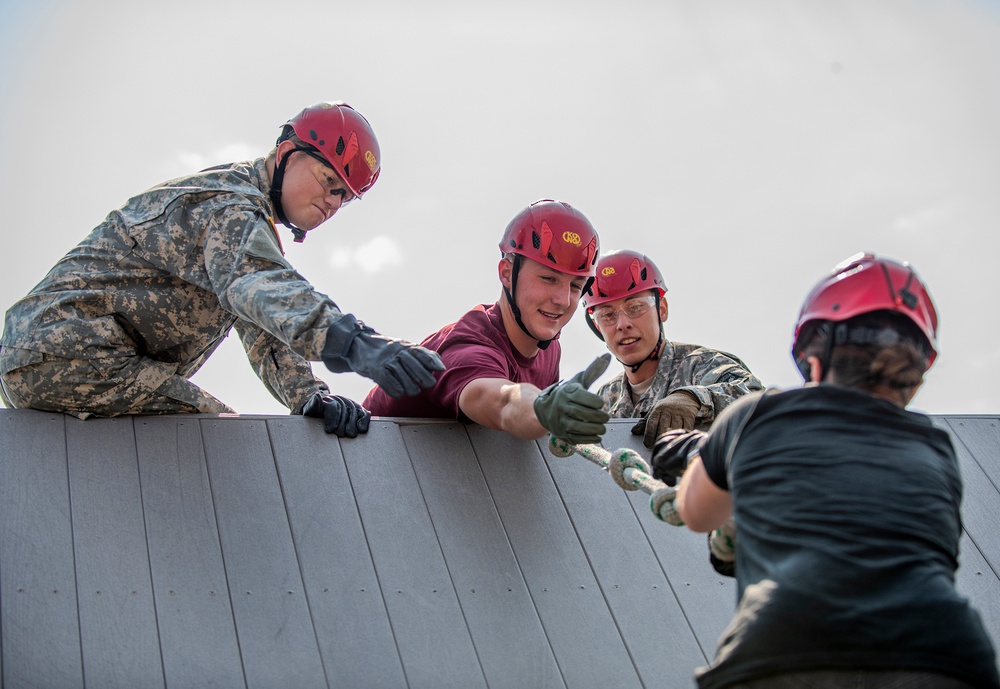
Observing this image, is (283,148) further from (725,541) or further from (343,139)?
(725,541)

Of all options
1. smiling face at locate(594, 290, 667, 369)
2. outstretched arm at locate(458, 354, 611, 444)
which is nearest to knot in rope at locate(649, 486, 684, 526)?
outstretched arm at locate(458, 354, 611, 444)

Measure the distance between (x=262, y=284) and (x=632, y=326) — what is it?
7.29 feet

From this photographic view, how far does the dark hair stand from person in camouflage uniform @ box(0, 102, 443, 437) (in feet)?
5.67

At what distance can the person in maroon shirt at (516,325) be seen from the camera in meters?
4.30

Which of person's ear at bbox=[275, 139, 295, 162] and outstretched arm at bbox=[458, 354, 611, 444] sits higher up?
person's ear at bbox=[275, 139, 295, 162]

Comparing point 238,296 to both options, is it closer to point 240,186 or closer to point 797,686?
point 240,186

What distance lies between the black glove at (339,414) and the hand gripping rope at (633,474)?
2.62 ft

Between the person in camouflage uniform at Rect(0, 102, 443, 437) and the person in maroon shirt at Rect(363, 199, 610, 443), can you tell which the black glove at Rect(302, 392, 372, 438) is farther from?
the person in maroon shirt at Rect(363, 199, 610, 443)

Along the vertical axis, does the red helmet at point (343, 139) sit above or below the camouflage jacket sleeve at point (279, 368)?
above

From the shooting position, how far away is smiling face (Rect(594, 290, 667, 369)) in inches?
214

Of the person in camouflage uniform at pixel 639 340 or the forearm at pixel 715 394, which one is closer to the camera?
the forearm at pixel 715 394

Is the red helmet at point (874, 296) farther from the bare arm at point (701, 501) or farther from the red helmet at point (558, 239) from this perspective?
the red helmet at point (558, 239)

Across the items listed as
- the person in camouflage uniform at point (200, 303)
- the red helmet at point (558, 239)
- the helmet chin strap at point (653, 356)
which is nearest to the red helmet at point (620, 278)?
the helmet chin strap at point (653, 356)

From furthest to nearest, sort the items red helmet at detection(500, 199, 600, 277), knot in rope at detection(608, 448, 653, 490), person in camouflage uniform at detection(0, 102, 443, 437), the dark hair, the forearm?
red helmet at detection(500, 199, 600, 277) < the forearm < person in camouflage uniform at detection(0, 102, 443, 437) < knot in rope at detection(608, 448, 653, 490) < the dark hair
